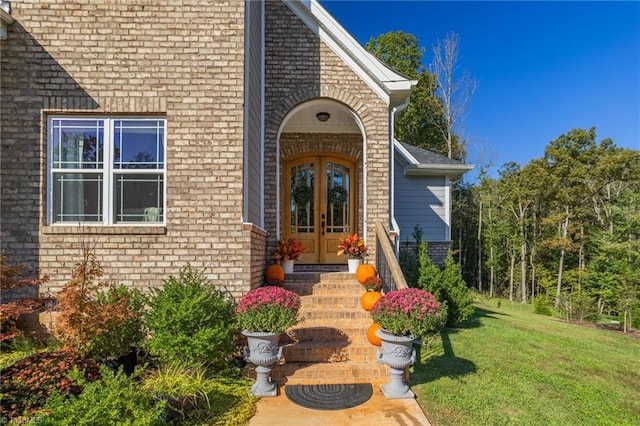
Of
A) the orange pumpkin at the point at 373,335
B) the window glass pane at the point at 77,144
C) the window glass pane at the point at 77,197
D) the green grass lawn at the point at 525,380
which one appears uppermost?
the window glass pane at the point at 77,144

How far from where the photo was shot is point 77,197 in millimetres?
5227

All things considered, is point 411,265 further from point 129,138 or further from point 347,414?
point 129,138

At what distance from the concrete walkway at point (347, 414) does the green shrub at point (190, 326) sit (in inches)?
30.5

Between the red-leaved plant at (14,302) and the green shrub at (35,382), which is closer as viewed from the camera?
the green shrub at (35,382)

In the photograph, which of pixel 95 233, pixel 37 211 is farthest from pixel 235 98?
pixel 37 211

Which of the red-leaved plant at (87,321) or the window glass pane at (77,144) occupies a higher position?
the window glass pane at (77,144)

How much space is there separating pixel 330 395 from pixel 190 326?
1.71 metres

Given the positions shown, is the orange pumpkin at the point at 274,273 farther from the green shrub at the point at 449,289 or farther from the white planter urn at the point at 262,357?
the green shrub at the point at 449,289

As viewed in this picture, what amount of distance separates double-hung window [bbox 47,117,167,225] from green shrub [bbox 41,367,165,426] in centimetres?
265

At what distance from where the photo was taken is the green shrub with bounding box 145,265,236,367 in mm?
3984

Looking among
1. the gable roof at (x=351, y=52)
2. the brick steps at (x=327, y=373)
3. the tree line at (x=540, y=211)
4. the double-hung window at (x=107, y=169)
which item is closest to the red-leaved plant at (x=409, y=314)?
the brick steps at (x=327, y=373)

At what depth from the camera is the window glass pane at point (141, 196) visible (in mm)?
5250

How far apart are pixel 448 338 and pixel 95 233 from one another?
19.5 feet

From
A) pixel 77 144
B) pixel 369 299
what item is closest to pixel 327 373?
pixel 369 299
